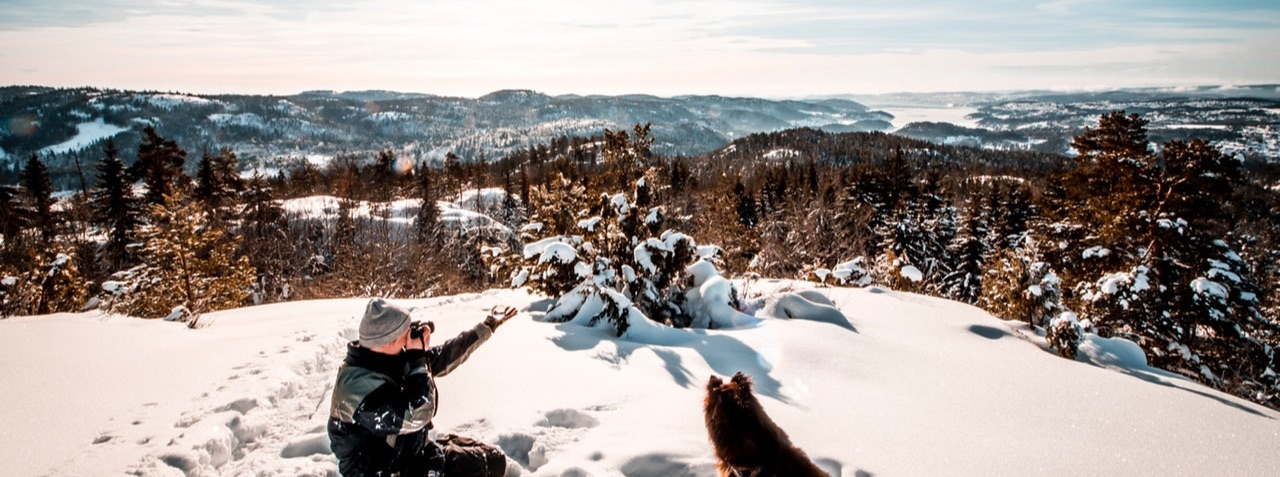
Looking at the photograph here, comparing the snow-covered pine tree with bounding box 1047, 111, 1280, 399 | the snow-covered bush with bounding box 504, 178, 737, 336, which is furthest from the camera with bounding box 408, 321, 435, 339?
the snow-covered pine tree with bounding box 1047, 111, 1280, 399

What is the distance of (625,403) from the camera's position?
514 centimetres

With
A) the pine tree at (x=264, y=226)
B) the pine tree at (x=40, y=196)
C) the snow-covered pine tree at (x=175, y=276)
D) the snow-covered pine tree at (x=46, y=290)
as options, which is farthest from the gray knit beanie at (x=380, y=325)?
the pine tree at (x=40, y=196)

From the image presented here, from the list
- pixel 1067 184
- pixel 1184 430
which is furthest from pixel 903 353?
pixel 1067 184

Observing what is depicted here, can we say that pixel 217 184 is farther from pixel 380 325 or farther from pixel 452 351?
pixel 380 325

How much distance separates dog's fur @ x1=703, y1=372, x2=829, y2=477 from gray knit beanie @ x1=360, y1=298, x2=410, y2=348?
165cm

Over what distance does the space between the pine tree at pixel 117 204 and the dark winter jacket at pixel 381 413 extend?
35.6 m

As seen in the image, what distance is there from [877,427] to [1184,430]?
2908 millimetres

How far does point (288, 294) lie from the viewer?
82.2 feet

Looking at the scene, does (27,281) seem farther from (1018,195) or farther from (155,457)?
(1018,195)

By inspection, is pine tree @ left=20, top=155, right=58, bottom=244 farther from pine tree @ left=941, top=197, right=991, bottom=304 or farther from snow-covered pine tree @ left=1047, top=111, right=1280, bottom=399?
pine tree @ left=941, top=197, right=991, bottom=304

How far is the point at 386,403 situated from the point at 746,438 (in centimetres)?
186

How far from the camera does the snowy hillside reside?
4.12 metres

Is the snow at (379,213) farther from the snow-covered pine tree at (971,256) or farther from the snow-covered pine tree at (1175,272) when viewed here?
the snow-covered pine tree at (1175,272)

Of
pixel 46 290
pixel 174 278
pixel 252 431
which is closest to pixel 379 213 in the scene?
pixel 174 278
